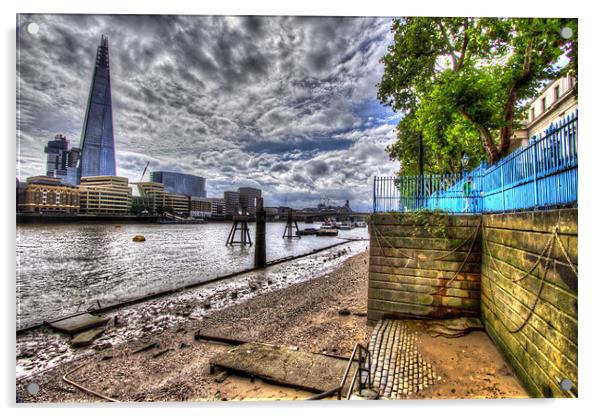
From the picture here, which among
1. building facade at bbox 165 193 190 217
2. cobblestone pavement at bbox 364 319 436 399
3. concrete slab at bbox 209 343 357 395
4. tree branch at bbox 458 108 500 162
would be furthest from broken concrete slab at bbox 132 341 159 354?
building facade at bbox 165 193 190 217

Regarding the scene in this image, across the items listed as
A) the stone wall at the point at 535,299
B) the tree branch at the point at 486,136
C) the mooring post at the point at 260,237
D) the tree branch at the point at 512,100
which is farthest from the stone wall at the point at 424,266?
the mooring post at the point at 260,237

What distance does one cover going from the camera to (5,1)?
3.06 m

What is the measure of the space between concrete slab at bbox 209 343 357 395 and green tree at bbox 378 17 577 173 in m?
5.12

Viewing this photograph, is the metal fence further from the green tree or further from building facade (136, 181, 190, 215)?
building facade (136, 181, 190, 215)

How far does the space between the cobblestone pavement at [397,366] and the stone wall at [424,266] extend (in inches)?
26.5

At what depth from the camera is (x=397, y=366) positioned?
3.25 metres

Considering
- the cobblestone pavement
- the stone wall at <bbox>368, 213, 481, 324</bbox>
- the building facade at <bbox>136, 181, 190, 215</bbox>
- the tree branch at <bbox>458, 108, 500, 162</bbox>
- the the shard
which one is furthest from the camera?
the building facade at <bbox>136, 181, 190, 215</bbox>

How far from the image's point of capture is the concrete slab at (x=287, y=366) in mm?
3424

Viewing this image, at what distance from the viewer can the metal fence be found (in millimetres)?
2279

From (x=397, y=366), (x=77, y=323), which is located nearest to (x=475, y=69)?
(x=397, y=366)

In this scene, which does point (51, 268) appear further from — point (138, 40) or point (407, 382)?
point (407, 382)

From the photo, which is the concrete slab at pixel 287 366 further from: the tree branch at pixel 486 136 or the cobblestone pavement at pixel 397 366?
the tree branch at pixel 486 136
